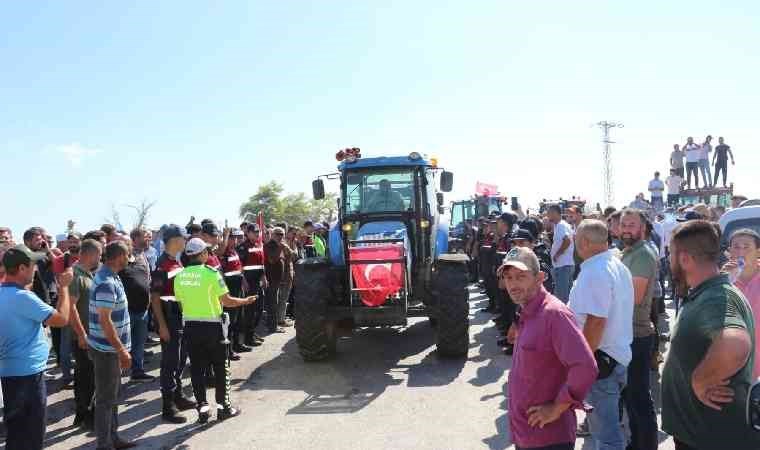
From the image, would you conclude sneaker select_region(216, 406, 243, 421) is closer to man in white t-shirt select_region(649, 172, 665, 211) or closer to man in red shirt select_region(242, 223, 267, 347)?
man in red shirt select_region(242, 223, 267, 347)

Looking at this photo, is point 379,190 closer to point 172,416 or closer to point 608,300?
point 172,416

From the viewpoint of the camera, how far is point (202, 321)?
4973mm

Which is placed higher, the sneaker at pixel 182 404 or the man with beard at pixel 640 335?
the man with beard at pixel 640 335

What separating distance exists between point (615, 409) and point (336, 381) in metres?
3.65

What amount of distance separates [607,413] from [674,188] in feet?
48.0

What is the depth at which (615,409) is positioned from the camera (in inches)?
126

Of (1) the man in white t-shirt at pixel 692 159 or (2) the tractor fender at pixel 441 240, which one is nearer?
(2) the tractor fender at pixel 441 240

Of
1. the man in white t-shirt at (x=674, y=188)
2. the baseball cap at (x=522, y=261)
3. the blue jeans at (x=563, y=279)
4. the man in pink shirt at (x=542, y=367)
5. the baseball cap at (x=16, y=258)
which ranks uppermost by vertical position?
the man in white t-shirt at (x=674, y=188)

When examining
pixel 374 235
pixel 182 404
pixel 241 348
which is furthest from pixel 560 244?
pixel 182 404

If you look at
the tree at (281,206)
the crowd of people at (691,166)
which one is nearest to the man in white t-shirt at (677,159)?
the crowd of people at (691,166)

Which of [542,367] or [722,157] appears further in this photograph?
[722,157]

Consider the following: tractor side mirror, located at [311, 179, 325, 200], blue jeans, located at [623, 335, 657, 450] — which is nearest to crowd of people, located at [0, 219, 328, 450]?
tractor side mirror, located at [311, 179, 325, 200]

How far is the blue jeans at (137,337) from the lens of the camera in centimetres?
660

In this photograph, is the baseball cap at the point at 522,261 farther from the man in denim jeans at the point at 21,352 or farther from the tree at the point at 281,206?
the tree at the point at 281,206
